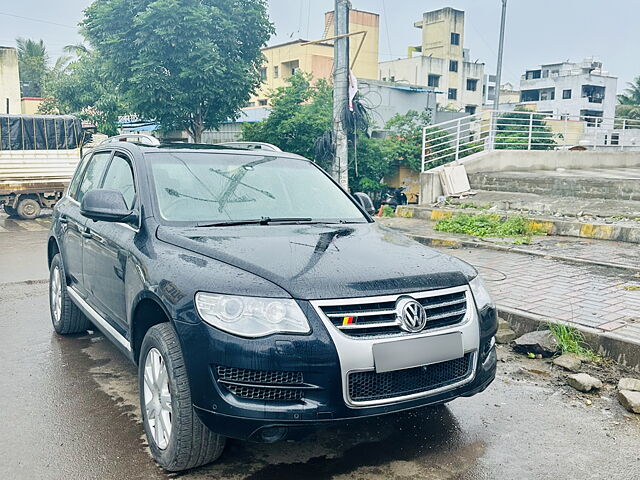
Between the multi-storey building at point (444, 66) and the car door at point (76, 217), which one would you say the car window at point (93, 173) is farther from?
the multi-storey building at point (444, 66)

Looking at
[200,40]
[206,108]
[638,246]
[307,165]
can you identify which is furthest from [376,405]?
[206,108]

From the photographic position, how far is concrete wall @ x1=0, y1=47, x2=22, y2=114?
3062cm

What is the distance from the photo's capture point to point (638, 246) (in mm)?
9109

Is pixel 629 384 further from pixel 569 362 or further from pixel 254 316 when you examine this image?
pixel 254 316

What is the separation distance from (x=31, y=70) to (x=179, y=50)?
29.4 m

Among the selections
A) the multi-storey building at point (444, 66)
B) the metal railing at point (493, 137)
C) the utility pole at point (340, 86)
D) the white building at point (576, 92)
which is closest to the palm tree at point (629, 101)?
the white building at point (576, 92)

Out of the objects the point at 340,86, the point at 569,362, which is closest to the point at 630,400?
the point at 569,362

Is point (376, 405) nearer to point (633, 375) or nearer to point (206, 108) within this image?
point (633, 375)

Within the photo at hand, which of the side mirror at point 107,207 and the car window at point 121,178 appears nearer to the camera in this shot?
the side mirror at point 107,207

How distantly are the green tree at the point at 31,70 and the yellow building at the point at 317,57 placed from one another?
47.7 feet

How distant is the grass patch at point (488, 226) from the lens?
10.5 meters

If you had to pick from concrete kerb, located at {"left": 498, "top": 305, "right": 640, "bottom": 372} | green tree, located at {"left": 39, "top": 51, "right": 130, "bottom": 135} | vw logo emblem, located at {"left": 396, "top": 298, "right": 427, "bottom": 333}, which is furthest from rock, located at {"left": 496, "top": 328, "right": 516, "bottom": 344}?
green tree, located at {"left": 39, "top": 51, "right": 130, "bottom": 135}

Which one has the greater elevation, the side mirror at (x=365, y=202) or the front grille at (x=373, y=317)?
the side mirror at (x=365, y=202)

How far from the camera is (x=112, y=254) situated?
400 cm
